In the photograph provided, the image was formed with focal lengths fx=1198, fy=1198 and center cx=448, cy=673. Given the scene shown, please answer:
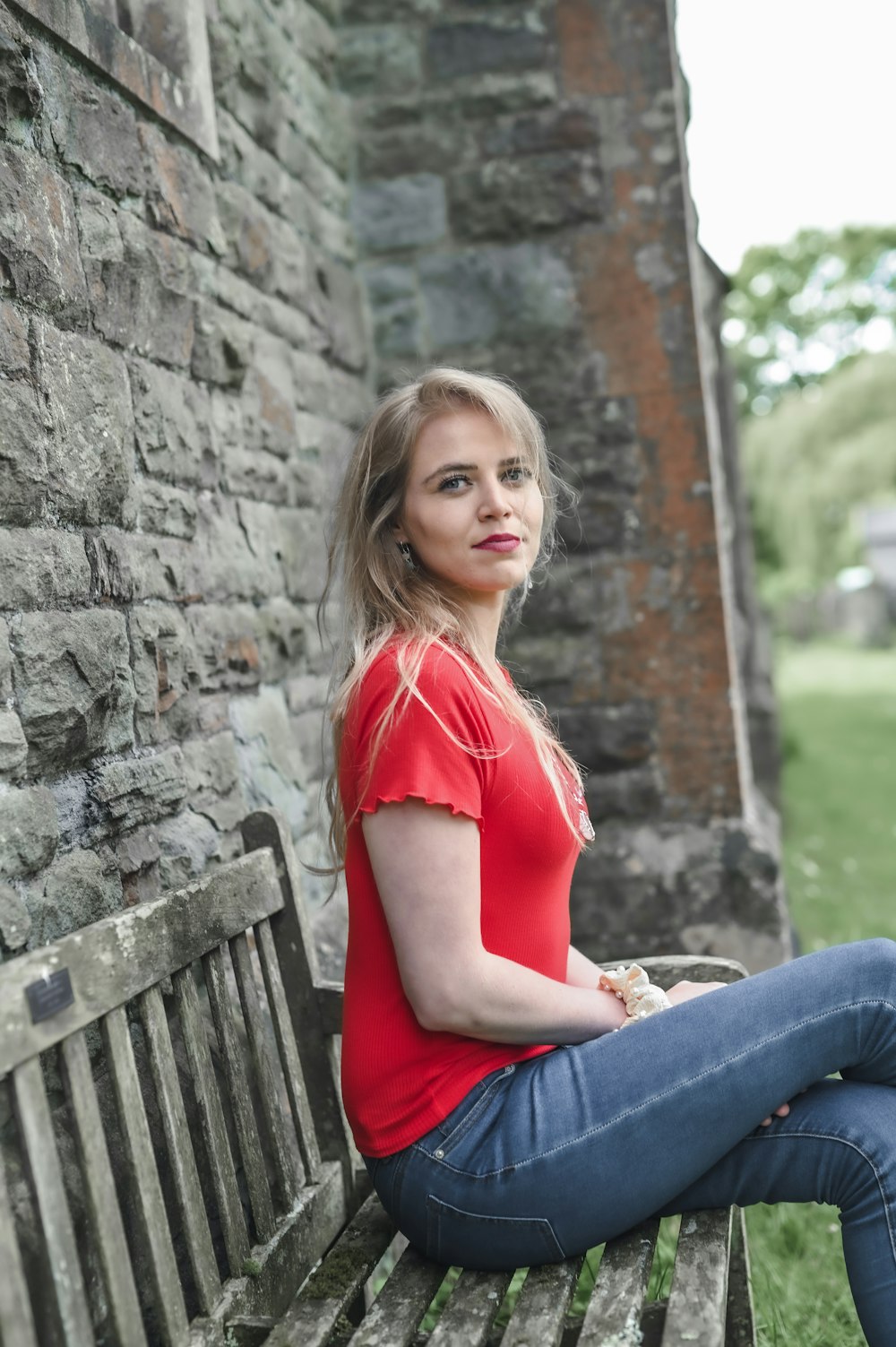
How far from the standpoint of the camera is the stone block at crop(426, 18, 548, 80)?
3732 mm

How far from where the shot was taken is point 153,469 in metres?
2.29

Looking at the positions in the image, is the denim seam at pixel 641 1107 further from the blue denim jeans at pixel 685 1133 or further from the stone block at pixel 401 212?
the stone block at pixel 401 212

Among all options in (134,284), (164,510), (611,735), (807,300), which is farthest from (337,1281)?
(807,300)

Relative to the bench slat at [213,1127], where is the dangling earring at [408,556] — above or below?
above

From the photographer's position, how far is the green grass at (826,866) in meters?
2.59

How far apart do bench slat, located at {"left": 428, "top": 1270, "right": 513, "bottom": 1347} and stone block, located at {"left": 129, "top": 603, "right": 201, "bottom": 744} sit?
1040mm

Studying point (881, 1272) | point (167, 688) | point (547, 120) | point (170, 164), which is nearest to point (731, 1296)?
point (881, 1272)

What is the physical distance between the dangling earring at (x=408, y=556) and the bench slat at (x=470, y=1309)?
3.65 ft

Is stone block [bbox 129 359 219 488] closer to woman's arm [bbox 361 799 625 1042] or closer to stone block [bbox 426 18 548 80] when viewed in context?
woman's arm [bbox 361 799 625 1042]

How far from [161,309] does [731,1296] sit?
206cm

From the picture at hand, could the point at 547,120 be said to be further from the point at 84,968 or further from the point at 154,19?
the point at 84,968

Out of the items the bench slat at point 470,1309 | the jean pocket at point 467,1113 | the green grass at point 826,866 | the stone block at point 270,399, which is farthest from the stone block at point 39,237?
the green grass at point 826,866

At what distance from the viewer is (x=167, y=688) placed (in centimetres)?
226

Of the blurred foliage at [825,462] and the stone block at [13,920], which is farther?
the blurred foliage at [825,462]
